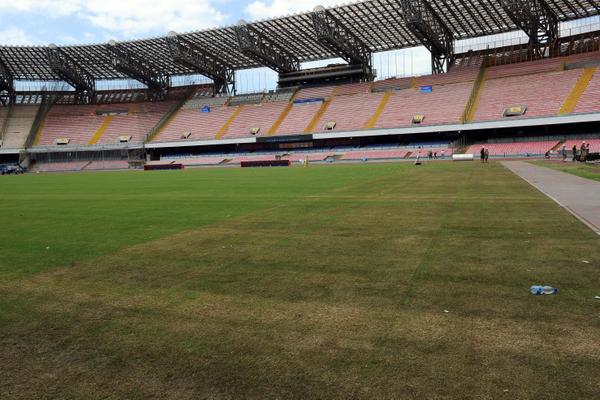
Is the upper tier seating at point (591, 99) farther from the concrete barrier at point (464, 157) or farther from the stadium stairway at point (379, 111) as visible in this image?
the stadium stairway at point (379, 111)

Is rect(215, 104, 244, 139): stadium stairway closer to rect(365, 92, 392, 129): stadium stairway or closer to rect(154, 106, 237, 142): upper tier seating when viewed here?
rect(154, 106, 237, 142): upper tier seating

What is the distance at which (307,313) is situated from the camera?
15.8ft

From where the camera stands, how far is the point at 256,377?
3.45 meters

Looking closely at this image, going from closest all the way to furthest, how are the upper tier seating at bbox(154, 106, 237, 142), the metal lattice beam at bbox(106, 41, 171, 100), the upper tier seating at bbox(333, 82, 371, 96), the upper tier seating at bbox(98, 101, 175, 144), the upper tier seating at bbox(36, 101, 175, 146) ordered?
the upper tier seating at bbox(333, 82, 371, 96) < the metal lattice beam at bbox(106, 41, 171, 100) < the upper tier seating at bbox(154, 106, 237, 142) < the upper tier seating at bbox(98, 101, 175, 144) < the upper tier seating at bbox(36, 101, 175, 146)

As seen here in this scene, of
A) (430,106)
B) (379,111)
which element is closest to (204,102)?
(379,111)

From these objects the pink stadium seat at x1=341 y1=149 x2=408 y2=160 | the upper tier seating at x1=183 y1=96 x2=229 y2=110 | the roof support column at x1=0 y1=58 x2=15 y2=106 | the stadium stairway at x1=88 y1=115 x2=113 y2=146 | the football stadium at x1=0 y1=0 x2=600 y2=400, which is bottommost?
the football stadium at x1=0 y1=0 x2=600 y2=400

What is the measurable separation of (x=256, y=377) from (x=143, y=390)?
839 mm

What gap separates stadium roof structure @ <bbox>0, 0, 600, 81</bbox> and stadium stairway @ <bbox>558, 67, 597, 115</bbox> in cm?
781

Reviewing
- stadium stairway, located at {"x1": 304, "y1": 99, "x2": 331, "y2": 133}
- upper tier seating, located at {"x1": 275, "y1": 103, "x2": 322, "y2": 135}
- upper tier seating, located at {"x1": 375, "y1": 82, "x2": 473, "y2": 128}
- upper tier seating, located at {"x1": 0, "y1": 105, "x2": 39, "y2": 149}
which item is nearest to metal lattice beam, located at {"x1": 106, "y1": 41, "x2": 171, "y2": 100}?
upper tier seating, located at {"x1": 0, "y1": 105, "x2": 39, "y2": 149}

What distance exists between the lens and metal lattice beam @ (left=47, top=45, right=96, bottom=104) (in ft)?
259

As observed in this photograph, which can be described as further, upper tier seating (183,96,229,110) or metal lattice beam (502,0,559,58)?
upper tier seating (183,96,229,110)

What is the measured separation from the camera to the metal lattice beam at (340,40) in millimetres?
61656

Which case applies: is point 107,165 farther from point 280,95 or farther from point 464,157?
point 464,157

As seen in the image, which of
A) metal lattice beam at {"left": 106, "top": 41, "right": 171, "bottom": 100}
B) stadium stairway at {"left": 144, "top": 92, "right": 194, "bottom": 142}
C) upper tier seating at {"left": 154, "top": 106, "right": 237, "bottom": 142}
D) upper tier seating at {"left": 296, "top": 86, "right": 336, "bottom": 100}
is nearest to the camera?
metal lattice beam at {"left": 106, "top": 41, "right": 171, "bottom": 100}
